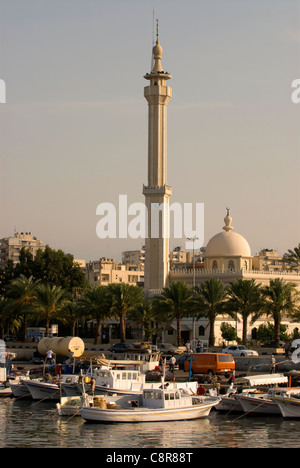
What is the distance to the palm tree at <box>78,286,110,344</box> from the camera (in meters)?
62.1

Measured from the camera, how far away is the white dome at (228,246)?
81312mm

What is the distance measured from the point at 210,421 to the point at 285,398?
3006 millimetres

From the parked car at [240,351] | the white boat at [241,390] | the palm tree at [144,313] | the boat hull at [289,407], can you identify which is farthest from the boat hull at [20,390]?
the palm tree at [144,313]

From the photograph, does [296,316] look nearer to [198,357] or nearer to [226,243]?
[198,357]

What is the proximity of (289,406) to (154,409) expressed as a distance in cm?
534

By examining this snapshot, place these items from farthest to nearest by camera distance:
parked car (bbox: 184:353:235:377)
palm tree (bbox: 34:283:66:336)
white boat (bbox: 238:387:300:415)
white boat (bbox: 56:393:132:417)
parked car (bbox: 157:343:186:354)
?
palm tree (bbox: 34:283:66:336)
parked car (bbox: 157:343:186:354)
parked car (bbox: 184:353:235:377)
white boat (bbox: 238:387:300:415)
white boat (bbox: 56:393:132:417)

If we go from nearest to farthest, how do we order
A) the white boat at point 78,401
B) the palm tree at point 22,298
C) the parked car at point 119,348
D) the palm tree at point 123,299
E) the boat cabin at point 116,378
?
the white boat at point 78,401
the boat cabin at point 116,378
the parked car at point 119,348
the palm tree at point 123,299
the palm tree at point 22,298

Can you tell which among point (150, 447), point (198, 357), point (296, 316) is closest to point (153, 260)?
point (296, 316)

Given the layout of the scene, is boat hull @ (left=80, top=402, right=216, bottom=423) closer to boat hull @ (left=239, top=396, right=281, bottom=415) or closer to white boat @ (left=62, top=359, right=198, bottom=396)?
white boat @ (left=62, top=359, right=198, bottom=396)

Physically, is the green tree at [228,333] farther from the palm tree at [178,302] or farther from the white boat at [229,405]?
the white boat at [229,405]

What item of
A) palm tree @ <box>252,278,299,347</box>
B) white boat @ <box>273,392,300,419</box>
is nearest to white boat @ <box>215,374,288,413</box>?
white boat @ <box>273,392,300,419</box>

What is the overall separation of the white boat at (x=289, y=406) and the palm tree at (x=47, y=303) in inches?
1198

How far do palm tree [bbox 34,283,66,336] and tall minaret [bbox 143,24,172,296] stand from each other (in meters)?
15.9

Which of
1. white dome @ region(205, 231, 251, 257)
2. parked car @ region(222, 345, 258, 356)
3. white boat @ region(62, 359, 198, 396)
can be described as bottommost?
white boat @ region(62, 359, 198, 396)
